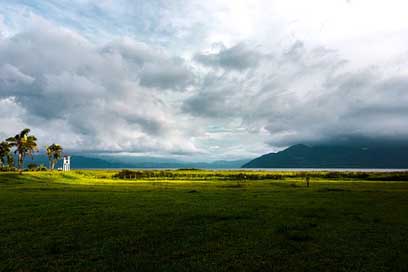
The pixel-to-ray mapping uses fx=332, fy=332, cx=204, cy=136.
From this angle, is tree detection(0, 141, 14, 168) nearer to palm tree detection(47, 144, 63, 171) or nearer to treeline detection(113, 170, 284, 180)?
palm tree detection(47, 144, 63, 171)

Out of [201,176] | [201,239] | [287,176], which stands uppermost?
[201,239]

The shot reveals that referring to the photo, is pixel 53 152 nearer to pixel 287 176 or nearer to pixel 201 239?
pixel 287 176

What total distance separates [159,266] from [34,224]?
467 inches

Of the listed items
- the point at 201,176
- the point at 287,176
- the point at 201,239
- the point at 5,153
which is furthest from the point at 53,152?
the point at 201,239

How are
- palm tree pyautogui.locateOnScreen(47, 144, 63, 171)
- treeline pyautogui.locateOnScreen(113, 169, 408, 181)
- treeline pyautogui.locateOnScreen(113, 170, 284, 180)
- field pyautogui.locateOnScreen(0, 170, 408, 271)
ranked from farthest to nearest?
palm tree pyautogui.locateOnScreen(47, 144, 63, 171) → treeline pyautogui.locateOnScreen(113, 170, 284, 180) → treeline pyautogui.locateOnScreen(113, 169, 408, 181) → field pyautogui.locateOnScreen(0, 170, 408, 271)

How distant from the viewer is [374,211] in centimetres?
2627

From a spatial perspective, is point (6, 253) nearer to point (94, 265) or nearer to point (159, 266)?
point (94, 265)

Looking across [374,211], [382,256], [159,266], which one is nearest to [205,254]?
[159,266]

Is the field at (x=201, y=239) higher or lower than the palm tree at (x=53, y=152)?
lower

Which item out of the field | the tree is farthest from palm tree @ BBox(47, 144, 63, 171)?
the field

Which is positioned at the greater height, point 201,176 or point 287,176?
point 287,176

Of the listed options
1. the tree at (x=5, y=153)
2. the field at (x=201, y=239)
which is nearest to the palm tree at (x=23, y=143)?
the tree at (x=5, y=153)

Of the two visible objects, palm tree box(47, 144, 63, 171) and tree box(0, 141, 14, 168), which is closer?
tree box(0, 141, 14, 168)

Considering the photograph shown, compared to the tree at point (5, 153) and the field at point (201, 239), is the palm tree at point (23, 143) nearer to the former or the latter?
the tree at point (5, 153)
